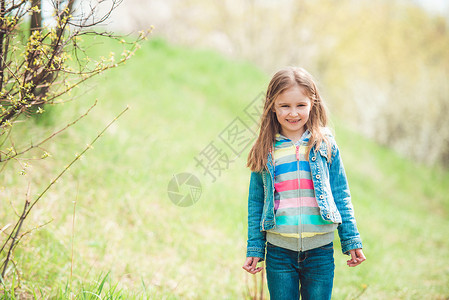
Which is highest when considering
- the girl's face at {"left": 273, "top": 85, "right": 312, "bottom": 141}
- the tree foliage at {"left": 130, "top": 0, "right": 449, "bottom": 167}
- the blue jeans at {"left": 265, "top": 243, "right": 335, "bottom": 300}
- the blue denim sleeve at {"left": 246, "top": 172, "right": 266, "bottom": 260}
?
the tree foliage at {"left": 130, "top": 0, "right": 449, "bottom": 167}

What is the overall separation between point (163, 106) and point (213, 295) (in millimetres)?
4101

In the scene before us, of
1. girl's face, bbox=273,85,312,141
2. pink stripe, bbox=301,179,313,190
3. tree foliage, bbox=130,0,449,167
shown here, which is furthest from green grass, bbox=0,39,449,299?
tree foliage, bbox=130,0,449,167

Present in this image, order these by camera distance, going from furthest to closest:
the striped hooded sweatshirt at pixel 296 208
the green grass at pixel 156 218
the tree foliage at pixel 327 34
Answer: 1. the tree foliage at pixel 327 34
2. the green grass at pixel 156 218
3. the striped hooded sweatshirt at pixel 296 208

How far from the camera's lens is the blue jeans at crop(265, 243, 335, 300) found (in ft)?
6.21

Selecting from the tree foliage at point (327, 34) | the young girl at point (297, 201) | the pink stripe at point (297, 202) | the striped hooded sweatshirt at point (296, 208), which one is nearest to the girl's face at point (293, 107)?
the young girl at point (297, 201)

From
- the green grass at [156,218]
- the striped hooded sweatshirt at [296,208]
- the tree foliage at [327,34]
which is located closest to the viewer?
the striped hooded sweatshirt at [296,208]

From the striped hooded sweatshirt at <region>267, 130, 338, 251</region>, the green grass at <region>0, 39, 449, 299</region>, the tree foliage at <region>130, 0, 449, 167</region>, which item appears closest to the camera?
the striped hooded sweatshirt at <region>267, 130, 338, 251</region>

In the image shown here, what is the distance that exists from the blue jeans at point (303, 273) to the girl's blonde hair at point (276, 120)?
1.59 feet

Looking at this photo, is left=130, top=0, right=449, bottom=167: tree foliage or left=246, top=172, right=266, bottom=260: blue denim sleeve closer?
left=246, top=172, right=266, bottom=260: blue denim sleeve

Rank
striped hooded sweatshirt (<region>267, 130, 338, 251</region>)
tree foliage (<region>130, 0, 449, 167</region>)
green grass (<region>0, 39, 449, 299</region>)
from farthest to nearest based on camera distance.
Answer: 1. tree foliage (<region>130, 0, 449, 167</region>)
2. green grass (<region>0, 39, 449, 299</region>)
3. striped hooded sweatshirt (<region>267, 130, 338, 251</region>)

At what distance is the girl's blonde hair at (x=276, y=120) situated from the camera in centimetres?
198

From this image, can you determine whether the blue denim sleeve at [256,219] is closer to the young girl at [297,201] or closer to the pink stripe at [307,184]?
the young girl at [297,201]

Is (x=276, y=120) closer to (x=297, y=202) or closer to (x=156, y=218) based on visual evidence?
(x=297, y=202)

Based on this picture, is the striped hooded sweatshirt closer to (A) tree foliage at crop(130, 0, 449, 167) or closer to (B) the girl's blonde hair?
(B) the girl's blonde hair
